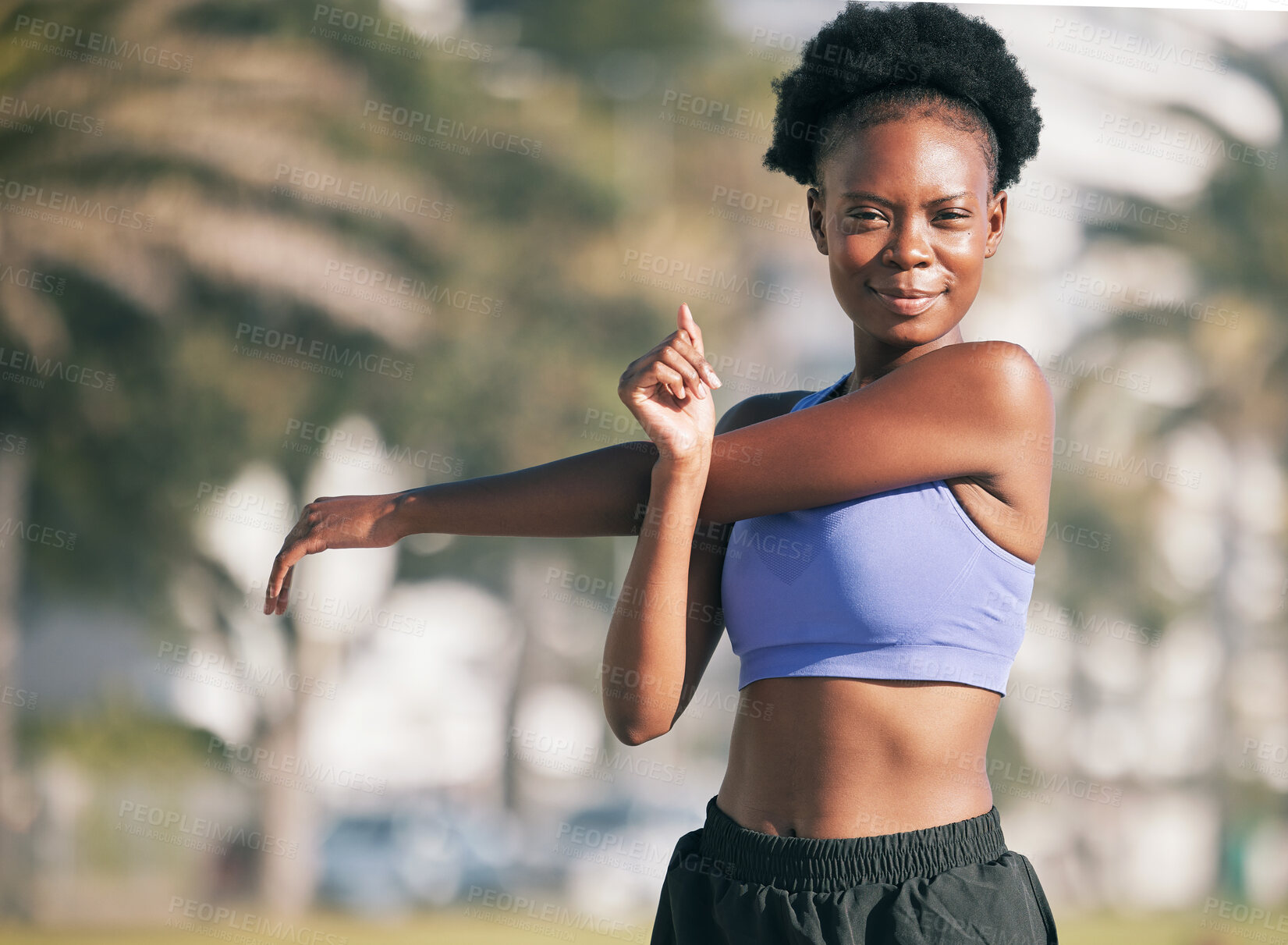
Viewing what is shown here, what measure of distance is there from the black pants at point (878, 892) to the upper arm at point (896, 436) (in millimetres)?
476

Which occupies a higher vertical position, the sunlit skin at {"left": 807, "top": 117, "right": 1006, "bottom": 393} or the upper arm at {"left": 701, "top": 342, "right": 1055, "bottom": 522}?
the sunlit skin at {"left": 807, "top": 117, "right": 1006, "bottom": 393}

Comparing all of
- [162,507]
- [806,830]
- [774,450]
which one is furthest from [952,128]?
[162,507]

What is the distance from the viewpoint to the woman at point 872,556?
178 centimetres

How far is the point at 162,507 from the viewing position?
15.5m

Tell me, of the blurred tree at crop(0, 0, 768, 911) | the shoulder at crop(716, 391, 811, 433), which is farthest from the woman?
the blurred tree at crop(0, 0, 768, 911)

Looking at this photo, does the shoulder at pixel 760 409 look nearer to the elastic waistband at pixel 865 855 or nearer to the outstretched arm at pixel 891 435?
the outstretched arm at pixel 891 435

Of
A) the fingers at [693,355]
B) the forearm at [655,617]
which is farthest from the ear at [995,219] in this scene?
the forearm at [655,617]

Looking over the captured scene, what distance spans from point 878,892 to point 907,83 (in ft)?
3.77

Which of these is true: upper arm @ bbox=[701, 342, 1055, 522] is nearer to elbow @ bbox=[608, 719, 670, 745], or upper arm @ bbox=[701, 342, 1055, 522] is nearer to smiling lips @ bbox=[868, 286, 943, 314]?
smiling lips @ bbox=[868, 286, 943, 314]

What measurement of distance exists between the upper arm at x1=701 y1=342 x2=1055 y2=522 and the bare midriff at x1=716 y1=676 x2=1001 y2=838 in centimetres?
27

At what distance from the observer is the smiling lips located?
193 cm

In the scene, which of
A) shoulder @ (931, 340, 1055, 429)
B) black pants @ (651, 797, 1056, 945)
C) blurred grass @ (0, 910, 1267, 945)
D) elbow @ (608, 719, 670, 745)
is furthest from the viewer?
blurred grass @ (0, 910, 1267, 945)

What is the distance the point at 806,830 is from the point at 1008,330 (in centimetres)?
1678

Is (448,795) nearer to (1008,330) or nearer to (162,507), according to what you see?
(162,507)
